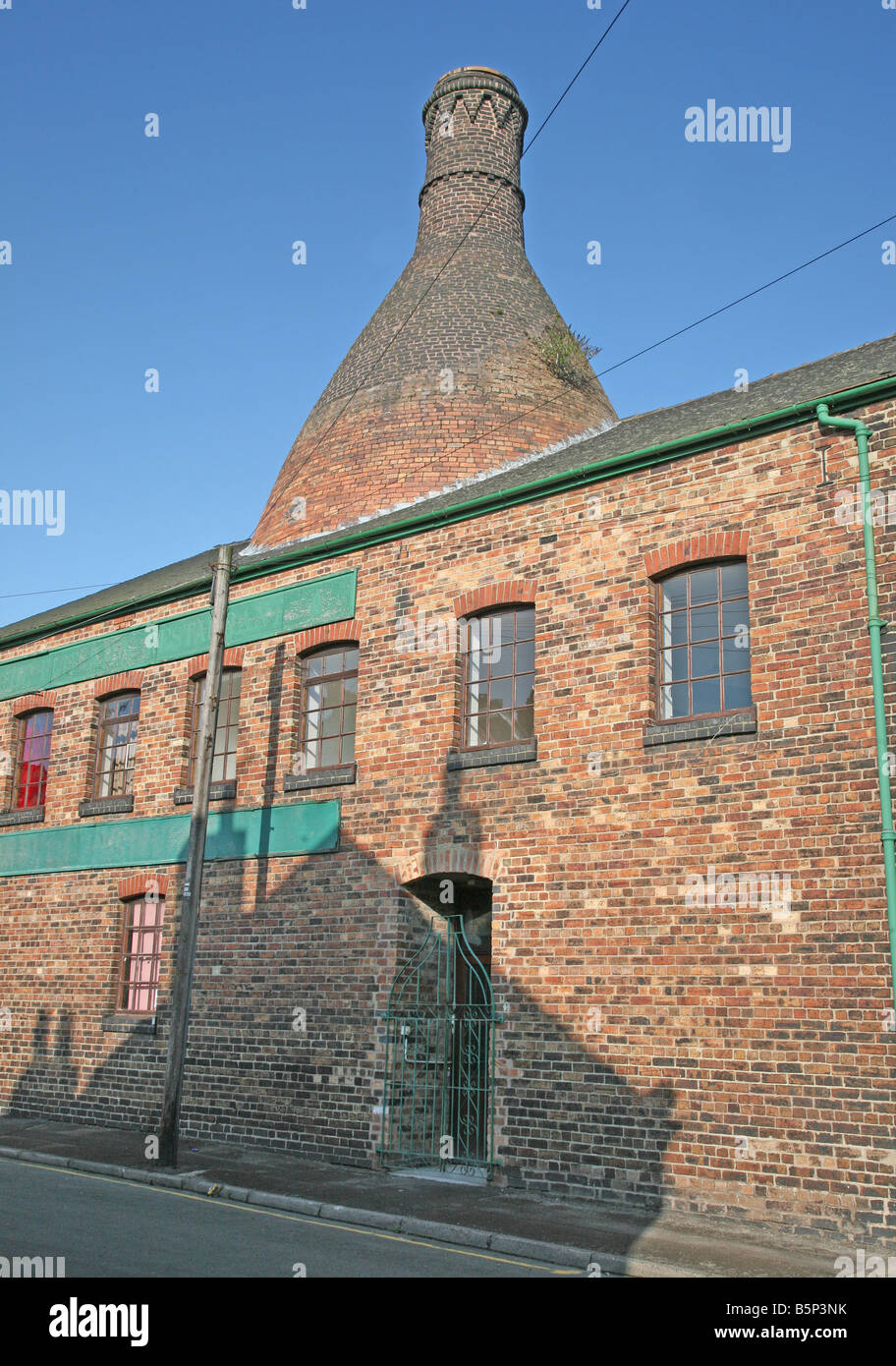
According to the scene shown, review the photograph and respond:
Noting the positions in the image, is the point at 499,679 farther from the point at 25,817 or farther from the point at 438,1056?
the point at 25,817

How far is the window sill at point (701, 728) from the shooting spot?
35.4 feet

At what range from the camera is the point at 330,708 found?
1488 cm

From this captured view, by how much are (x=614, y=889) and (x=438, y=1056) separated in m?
3.35

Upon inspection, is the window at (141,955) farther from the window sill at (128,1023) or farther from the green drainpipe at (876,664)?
the green drainpipe at (876,664)

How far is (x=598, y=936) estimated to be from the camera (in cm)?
1138

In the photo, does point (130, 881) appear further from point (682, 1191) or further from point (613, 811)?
point (682, 1191)

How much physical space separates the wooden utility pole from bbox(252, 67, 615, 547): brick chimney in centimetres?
365

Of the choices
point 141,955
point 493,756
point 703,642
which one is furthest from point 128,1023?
point 703,642

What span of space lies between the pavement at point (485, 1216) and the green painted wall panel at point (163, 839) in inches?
140

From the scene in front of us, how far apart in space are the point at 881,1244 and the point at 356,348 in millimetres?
15134

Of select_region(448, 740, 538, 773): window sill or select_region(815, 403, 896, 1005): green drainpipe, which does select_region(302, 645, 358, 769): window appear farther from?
select_region(815, 403, 896, 1005): green drainpipe

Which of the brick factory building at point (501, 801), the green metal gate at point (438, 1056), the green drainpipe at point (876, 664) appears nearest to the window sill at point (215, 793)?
the brick factory building at point (501, 801)

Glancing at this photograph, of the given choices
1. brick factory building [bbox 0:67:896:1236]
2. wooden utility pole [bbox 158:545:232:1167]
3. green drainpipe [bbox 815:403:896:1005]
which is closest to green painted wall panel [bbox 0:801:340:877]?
brick factory building [bbox 0:67:896:1236]

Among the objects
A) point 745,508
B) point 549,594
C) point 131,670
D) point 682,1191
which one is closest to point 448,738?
point 549,594
